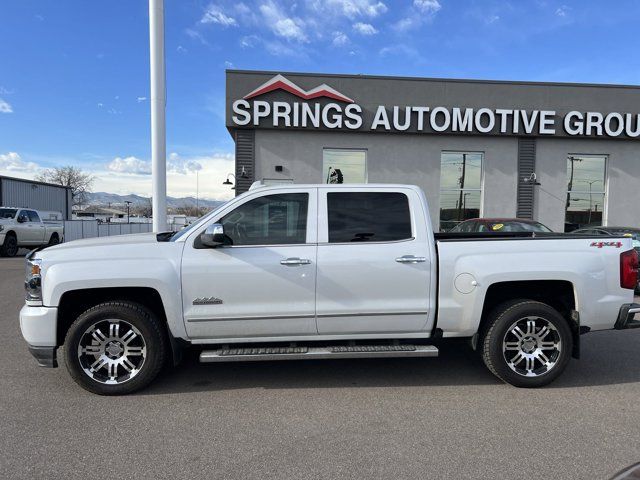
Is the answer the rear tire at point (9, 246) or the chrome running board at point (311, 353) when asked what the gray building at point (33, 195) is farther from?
the chrome running board at point (311, 353)

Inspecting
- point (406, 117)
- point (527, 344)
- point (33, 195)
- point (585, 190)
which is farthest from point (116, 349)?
point (33, 195)

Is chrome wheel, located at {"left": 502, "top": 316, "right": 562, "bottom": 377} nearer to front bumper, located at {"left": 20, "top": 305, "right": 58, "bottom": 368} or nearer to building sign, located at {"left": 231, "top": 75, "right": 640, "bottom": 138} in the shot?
front bumper, located at {"left": 20, "top": 305, "right": 58, "bottom": 368}

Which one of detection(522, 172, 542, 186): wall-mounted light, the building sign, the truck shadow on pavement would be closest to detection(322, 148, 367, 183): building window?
the building sign

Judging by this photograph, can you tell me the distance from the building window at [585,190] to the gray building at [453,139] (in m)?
0.04

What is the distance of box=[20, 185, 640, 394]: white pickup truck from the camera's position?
13.3 ft

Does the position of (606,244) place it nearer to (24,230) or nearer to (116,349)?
(116,349)

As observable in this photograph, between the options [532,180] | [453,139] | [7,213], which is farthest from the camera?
[7,213]

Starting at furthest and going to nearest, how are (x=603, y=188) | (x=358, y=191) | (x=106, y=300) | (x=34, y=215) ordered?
1. (x=34, y=215)
2. (x=603, y=188)
3. (x=358, y=191)
4. (x=106, y=300)

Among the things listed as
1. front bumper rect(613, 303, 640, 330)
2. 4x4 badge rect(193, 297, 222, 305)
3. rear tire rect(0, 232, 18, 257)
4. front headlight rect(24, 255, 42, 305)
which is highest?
front headlight rect(24, 255, 42, 305)

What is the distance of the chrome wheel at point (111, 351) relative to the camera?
160 inches

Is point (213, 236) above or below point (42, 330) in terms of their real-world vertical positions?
above

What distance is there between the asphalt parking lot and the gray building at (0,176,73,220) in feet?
94.9

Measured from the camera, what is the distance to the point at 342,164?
16156 millimetres

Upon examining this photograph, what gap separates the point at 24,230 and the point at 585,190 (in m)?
22.0
